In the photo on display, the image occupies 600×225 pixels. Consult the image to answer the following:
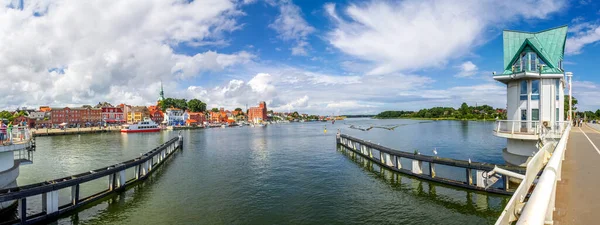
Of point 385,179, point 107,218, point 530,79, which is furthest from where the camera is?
point 385,179

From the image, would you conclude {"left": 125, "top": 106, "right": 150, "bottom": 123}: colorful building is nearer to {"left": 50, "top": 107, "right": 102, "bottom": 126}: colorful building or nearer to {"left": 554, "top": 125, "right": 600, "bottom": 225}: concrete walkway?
{"left": 50, "top": 107, "right": 102, "bottom": 126}: colorful building

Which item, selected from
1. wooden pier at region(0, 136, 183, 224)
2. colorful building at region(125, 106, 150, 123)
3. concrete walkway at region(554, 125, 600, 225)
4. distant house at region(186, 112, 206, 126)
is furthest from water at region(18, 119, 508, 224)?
distant house at region(186, 112, 206, 126)

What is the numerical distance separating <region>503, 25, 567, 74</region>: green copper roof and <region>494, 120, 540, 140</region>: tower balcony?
391 centimetres

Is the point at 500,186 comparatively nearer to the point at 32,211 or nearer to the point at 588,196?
the point at 588,196

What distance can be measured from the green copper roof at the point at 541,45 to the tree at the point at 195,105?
17286 centimetres

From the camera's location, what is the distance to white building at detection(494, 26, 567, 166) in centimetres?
2047

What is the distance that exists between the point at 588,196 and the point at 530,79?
20445 mm

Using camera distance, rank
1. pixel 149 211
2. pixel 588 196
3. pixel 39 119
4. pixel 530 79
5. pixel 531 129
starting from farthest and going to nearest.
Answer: pixel 39 119 → pixel 530 79 → pixel 531 129 → pixel 149 211 → pixel 588 196

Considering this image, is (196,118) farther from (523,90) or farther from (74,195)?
(523,90)

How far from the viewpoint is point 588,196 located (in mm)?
4973

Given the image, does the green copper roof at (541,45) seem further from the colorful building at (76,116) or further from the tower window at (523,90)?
the colorful building at (76,116)

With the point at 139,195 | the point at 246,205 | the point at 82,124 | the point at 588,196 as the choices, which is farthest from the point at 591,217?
the point at 82,124

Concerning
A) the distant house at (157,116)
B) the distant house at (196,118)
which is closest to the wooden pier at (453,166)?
the distant house at (196,118)

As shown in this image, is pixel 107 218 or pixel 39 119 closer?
pixel 107 218
